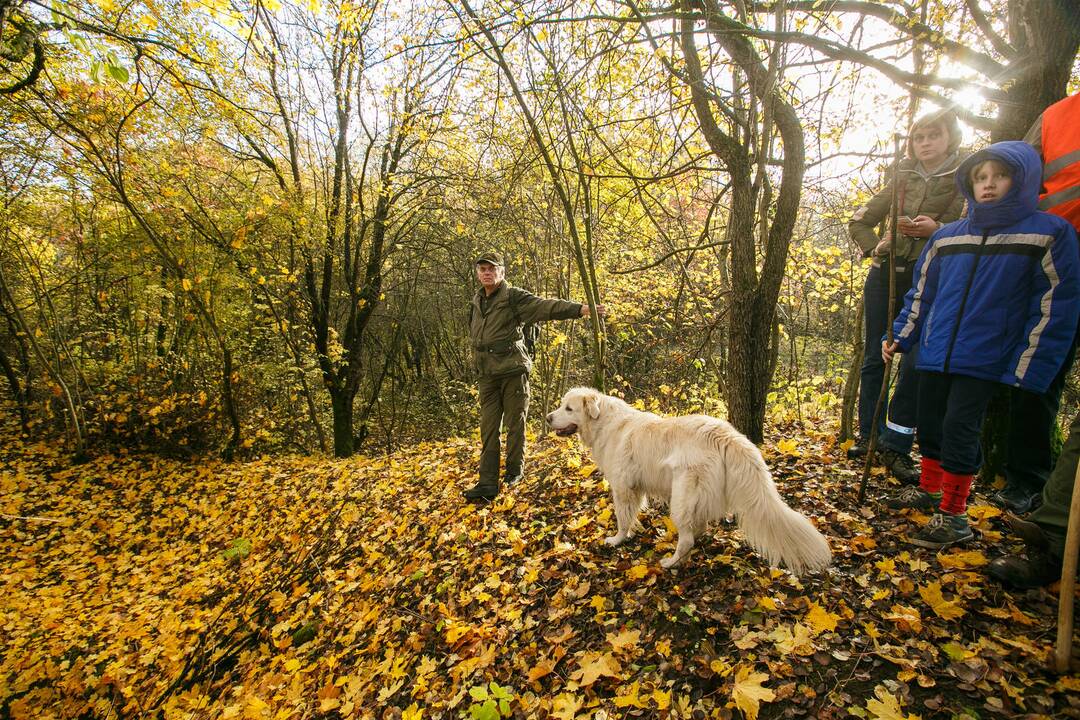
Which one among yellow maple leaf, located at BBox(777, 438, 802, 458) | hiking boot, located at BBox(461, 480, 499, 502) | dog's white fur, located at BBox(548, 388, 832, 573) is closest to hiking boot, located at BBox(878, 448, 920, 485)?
yellow maple leaf, located at BBox(777, 438, 802, 458)

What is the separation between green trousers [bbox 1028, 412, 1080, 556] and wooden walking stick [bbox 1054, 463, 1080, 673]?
1.32ft

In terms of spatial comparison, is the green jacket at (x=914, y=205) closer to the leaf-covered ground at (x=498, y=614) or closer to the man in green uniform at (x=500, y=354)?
the leaf-covered ground at (x=498, y=614)

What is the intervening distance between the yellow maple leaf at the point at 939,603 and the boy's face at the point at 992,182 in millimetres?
2133

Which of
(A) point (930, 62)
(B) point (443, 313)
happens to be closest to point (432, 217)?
(B) point (443, 313)

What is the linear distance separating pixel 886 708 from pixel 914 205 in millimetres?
3369

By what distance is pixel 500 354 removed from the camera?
4.77 m

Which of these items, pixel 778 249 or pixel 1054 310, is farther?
pixel 778 249

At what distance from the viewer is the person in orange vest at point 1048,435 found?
206 centimetres

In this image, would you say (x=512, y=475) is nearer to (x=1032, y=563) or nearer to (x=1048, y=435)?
(x=1032, y=563)

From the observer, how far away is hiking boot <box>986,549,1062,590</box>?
7.30 feet

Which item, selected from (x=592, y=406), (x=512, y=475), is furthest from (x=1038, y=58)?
(x=512, y=475)

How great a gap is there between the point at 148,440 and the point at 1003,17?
1418 cm

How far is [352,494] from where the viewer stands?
265 inches

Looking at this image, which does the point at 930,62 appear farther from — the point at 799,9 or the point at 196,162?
the point at 196,162
